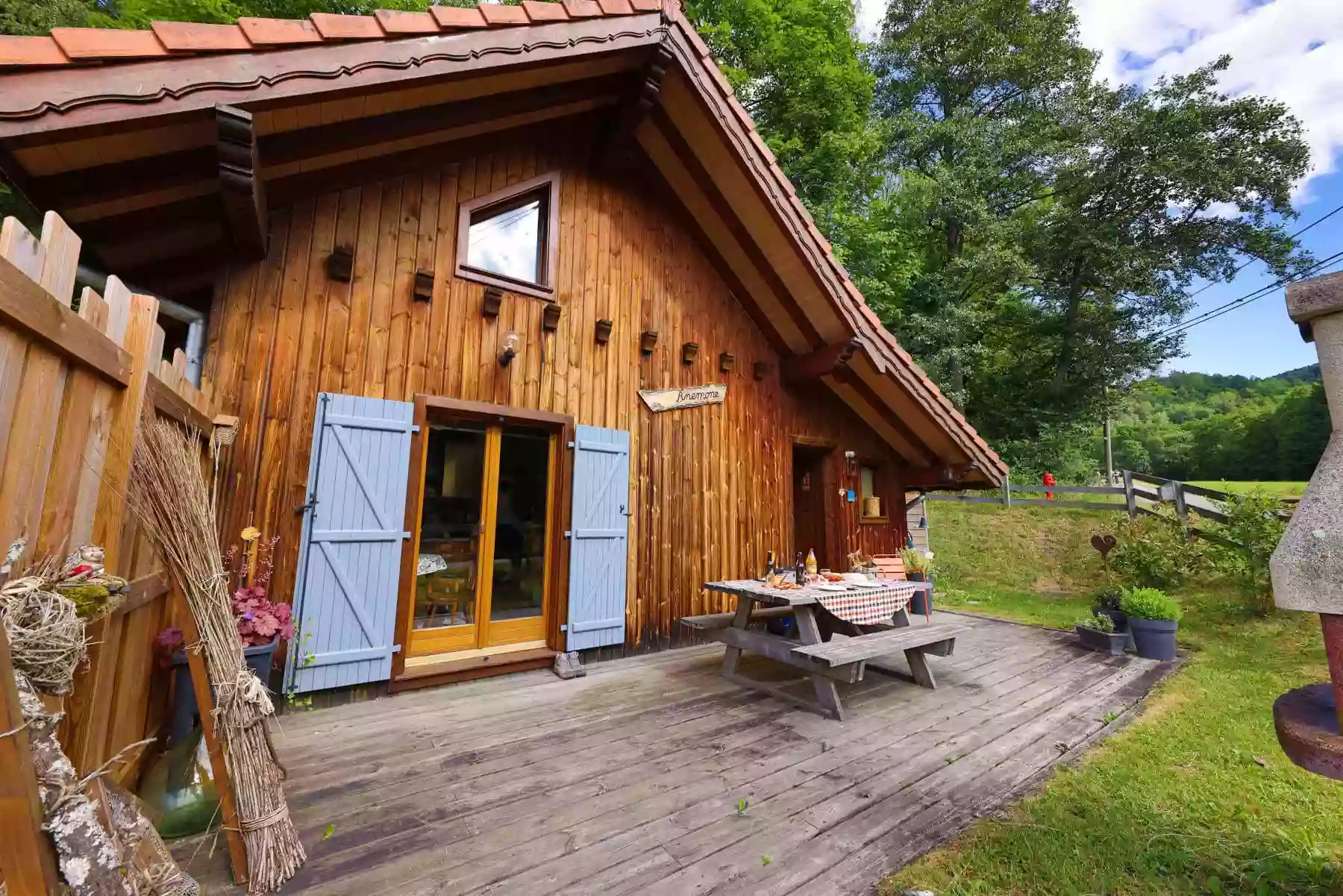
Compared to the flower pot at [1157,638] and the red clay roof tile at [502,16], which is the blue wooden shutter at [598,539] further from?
the flower pot at [1157,638]

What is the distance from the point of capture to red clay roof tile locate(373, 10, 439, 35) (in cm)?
307

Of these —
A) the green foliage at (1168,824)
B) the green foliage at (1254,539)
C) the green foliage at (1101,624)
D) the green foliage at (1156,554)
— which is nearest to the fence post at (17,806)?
the green foliage at (1168,824)

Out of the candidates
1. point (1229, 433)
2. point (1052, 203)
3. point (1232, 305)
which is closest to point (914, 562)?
point (1232, 305)

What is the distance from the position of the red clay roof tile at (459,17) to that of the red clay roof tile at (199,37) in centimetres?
103

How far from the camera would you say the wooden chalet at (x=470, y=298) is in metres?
2.87

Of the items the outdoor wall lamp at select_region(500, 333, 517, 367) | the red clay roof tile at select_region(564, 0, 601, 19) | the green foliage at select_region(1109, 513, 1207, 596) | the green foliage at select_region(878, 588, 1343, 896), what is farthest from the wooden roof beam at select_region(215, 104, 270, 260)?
the green foliage at select_region(1109, 513, 1207, 596)

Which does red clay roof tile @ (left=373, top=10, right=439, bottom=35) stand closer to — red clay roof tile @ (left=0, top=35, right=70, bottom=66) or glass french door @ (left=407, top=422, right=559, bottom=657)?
red clay roof tile @ (left=0, top=35, right=70, bottom=66)

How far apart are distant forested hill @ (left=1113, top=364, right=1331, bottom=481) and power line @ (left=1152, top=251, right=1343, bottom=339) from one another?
4.91 feet

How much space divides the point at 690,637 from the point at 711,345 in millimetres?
3087

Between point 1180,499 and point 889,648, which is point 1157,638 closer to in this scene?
point 889,648

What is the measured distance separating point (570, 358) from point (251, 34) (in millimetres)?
2787

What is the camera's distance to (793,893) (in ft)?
6.11

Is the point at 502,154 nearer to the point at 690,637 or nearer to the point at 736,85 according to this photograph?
the point at 690,637

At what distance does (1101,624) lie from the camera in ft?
17.8
